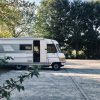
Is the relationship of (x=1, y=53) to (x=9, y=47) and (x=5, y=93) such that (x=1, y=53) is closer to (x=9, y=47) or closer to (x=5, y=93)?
(x=9, y=47)

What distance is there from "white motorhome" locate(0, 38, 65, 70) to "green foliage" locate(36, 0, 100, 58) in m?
26.3

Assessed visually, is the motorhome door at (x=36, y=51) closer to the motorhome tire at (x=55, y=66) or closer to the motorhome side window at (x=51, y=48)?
the motorhome side window at (x=51, y=48)

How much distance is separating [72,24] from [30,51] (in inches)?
1101

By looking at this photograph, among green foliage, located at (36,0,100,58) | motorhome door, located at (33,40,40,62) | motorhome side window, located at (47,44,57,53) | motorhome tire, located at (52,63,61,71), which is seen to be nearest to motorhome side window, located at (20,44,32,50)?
motorhome door, located at (33,40,40,62)

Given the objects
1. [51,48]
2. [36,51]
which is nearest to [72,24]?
[51,48]

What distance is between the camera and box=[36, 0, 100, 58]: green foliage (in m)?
52.0

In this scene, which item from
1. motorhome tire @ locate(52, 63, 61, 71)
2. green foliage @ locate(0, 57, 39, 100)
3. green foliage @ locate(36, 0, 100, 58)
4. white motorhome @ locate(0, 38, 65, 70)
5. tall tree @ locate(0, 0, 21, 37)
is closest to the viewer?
green foliage @ locate(0, 57, 39, 100)

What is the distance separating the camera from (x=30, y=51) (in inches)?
998

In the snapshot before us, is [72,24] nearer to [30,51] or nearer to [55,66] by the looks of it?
[55,66]

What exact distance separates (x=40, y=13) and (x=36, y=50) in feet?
96.4

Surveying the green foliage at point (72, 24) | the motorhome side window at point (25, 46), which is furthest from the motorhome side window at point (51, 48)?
the green foliage at point (72, 24)

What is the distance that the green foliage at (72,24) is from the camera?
52.0 metres

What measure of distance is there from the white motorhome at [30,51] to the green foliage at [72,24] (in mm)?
26269

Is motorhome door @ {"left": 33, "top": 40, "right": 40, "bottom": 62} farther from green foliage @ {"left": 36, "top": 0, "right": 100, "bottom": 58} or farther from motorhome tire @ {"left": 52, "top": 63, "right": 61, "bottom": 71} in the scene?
green foliage @ {"left": 36, "top": 0, "right": 100, "bottom": 58}
